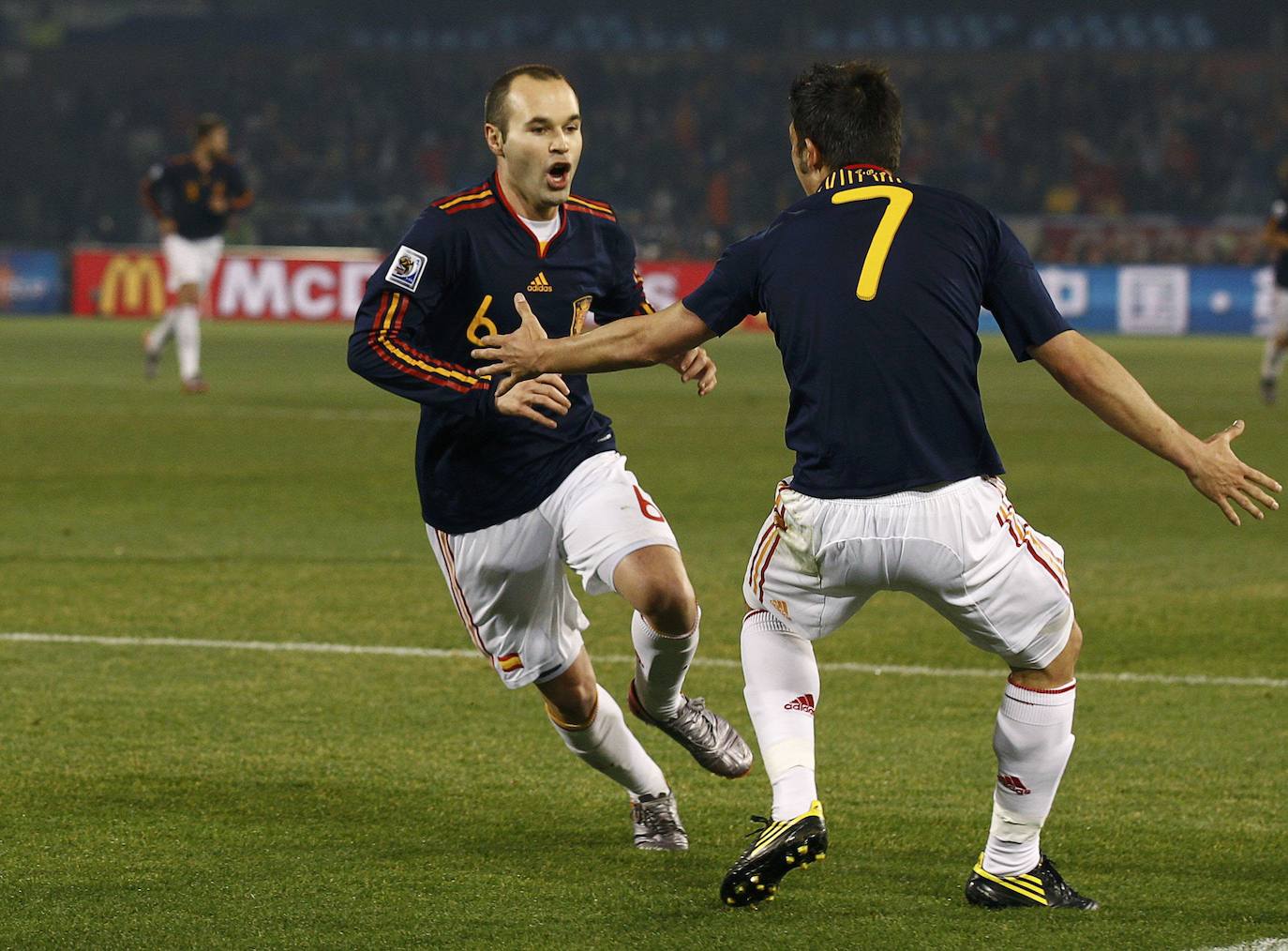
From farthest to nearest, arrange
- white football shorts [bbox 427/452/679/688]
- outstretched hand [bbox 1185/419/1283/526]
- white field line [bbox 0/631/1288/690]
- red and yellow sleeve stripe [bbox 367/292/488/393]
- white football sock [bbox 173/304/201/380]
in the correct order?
white football sock [bbox 173/304/201/380] → white field line [bbox 0/631/1288/690] → white football shorts [bbox 427/452/679/688] → red and yellow sleeve stripe [bbox 367/292/488/393] → outstretched hand [bbox 1185/419/1283/526]

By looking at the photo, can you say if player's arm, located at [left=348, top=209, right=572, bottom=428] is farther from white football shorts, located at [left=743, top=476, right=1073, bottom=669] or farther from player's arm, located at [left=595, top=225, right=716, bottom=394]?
white football shorts, located at [left=743, top=476, right=1073, bottom=669]

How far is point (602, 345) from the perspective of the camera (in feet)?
13.6

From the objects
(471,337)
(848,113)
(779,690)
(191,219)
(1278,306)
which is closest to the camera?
(848,113)

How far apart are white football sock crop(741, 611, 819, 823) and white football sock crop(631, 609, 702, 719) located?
473mm

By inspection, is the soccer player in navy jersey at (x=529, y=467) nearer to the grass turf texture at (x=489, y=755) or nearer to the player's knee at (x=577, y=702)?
the player's knee at (x=577, y=702)

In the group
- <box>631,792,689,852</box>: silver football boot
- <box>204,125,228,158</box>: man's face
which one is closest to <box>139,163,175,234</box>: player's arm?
<box>204,125,228,158</box>: man's face

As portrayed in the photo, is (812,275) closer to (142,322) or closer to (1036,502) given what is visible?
(1036,502)

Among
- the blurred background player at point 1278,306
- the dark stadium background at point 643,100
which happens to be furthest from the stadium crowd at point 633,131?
the blurred background player at point 1278,306

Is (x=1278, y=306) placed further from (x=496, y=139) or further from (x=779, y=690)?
(x=779, y=690)

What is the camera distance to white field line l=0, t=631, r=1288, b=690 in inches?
266

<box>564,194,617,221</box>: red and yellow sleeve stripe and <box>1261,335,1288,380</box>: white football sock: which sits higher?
<box>564,194,617,221</box>: red and yellow sleeve stripe

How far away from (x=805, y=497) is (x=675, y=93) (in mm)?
36233

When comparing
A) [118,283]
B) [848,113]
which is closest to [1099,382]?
[848,113]

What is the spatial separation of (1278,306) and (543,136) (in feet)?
50.3
